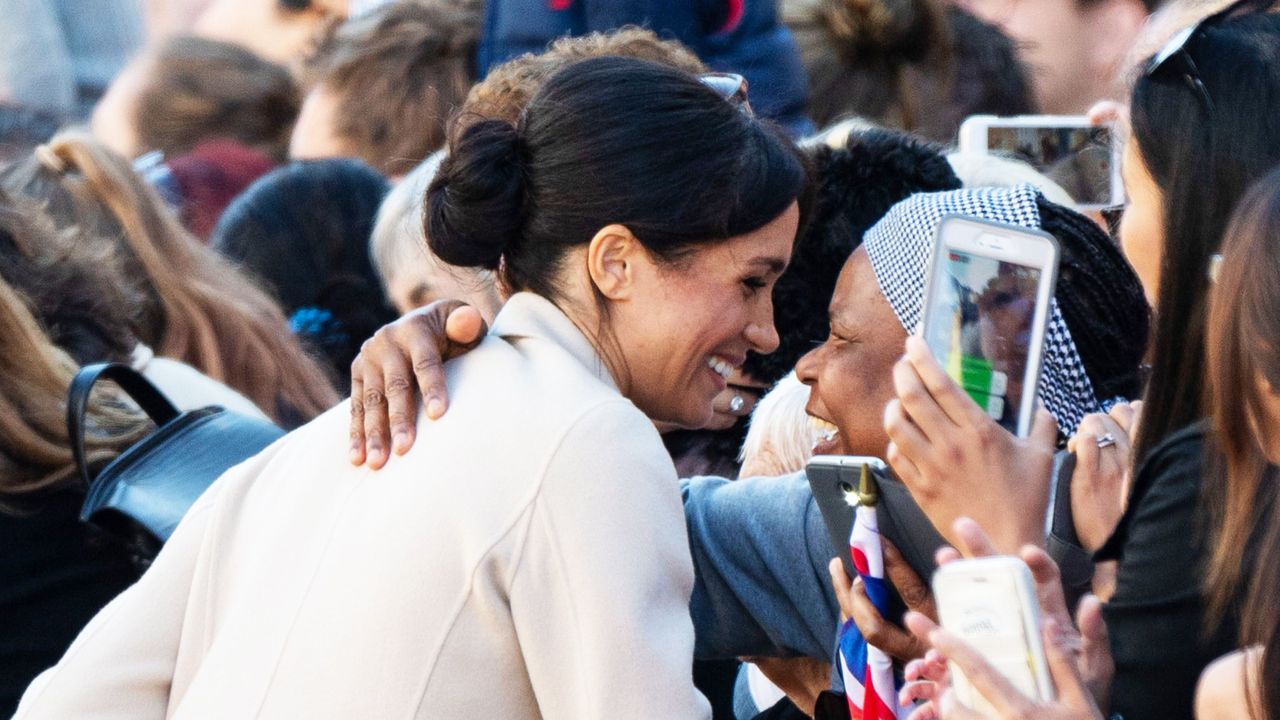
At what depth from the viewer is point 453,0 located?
5602 mm

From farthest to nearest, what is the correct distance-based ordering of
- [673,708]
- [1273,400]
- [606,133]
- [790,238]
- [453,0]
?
[453,0]
[790,238]
[606,133]
[673,708]
[1273,400]

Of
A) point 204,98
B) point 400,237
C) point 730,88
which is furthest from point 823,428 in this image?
point 204,98

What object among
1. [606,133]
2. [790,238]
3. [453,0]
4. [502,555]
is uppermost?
[606,133]

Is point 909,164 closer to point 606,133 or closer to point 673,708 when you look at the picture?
point 606,133

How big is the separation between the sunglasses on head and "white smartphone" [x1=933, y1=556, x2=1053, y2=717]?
89 centimetres

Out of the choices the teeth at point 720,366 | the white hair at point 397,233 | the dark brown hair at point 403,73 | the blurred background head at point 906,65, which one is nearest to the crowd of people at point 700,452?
the teeth at point 720,366

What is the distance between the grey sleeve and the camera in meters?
2.58

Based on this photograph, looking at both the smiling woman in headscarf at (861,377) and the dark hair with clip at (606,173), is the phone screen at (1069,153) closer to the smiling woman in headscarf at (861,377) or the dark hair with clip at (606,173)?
the smiling woman in headscarf at (861,377)

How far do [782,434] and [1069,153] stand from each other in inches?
35.6

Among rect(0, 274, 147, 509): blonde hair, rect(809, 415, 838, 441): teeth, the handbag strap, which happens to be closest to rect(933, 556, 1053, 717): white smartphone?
rect(809, 415, 838, 441): teeth

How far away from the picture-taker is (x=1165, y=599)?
1.93m

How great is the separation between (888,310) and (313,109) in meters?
3.61

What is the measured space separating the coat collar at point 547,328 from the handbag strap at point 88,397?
0.96m

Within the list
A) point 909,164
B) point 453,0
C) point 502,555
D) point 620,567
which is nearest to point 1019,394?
point 620,567
